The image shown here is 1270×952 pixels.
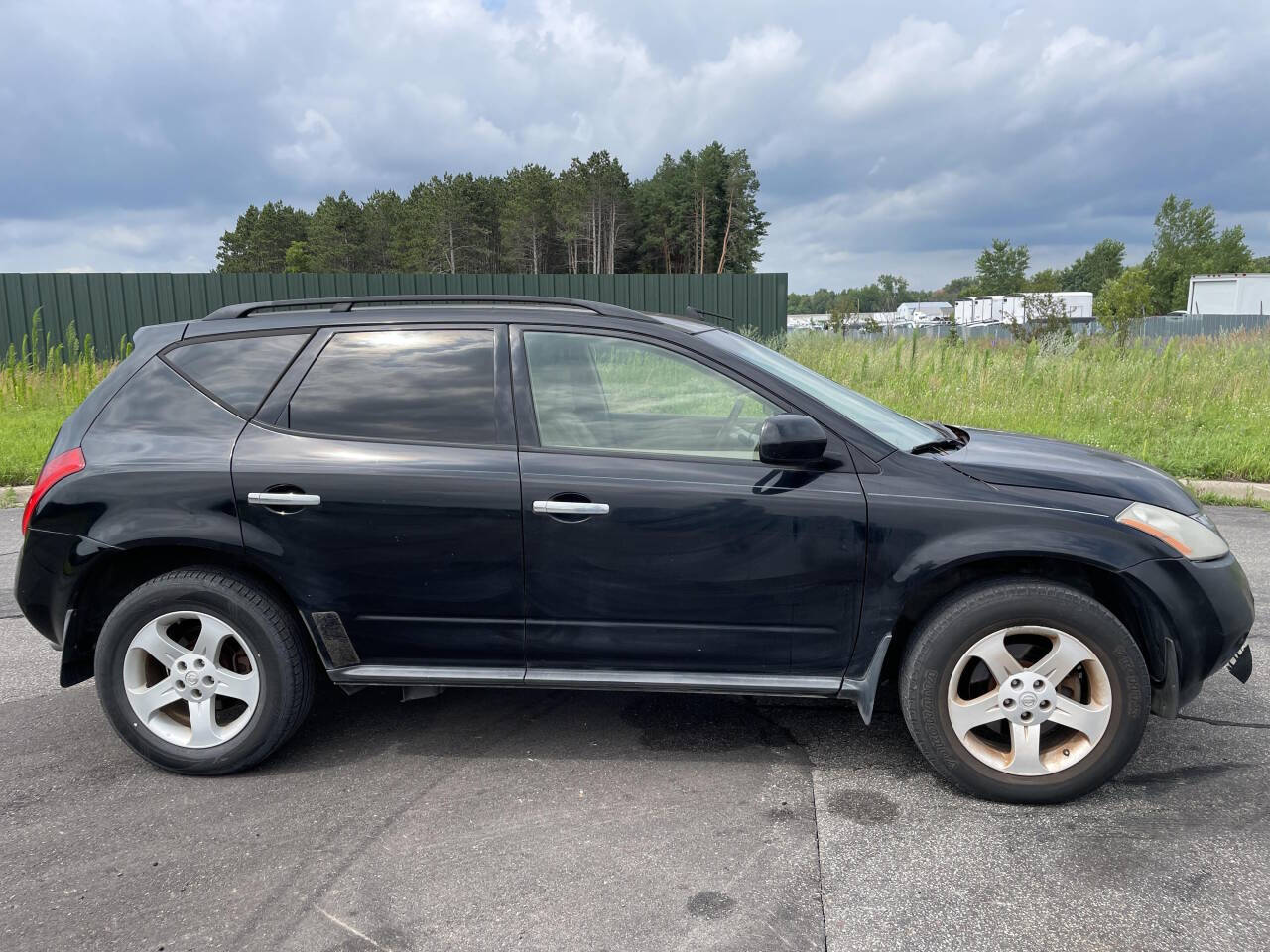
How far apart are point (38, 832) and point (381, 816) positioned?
113 cm

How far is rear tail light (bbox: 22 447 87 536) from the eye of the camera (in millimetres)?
3471

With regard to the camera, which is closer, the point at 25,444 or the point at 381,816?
the point at 381,816

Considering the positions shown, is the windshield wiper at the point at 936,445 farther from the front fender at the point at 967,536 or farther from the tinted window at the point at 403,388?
the tinted window at the point at 403,388

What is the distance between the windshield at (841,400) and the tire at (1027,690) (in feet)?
2.27

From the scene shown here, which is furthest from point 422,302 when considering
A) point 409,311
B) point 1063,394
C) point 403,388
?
point 1063,394

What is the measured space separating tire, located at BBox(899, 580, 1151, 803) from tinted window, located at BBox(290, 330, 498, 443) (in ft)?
5.83

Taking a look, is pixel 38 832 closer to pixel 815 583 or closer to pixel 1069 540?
pixel 815 583

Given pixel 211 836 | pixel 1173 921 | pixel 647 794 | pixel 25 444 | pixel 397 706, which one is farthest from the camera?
pixel 25 444

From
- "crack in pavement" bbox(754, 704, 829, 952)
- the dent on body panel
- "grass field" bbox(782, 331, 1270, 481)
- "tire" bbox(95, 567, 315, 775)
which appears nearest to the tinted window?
the dent on body panel

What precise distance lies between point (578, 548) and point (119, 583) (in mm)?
1848

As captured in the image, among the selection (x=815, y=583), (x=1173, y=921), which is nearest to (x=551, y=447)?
(x=815, y=583)

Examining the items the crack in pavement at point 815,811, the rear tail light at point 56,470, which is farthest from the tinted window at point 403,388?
the crack in pavement at point 815,811

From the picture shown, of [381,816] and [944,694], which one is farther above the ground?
[944,694]

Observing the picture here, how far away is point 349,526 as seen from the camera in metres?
3.31
